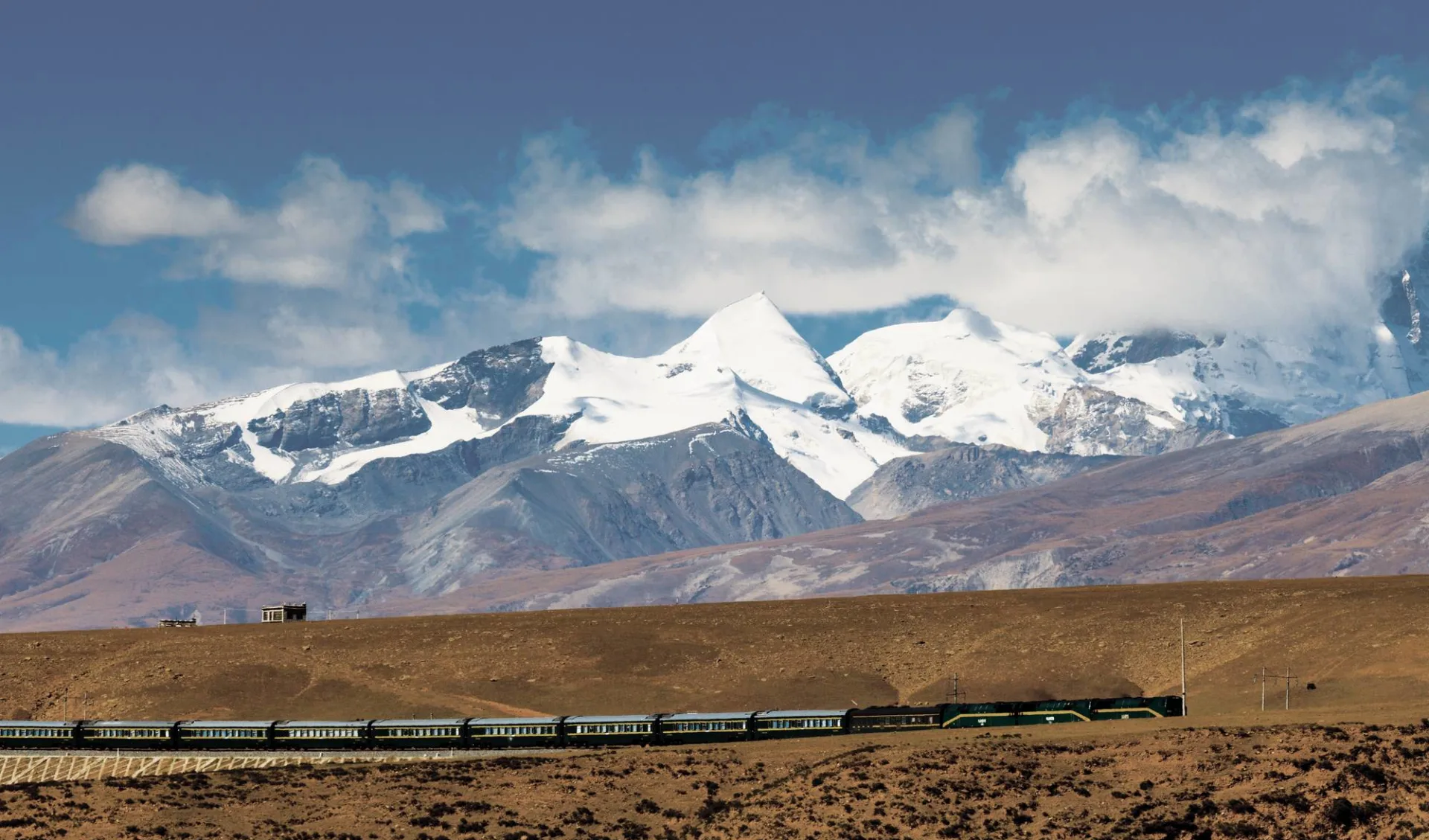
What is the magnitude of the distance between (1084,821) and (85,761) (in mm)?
67642

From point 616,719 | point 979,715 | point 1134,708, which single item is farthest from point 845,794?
point 1134,708

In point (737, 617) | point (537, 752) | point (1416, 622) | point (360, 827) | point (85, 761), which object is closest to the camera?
point (360, 827)

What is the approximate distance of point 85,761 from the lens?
399 ft

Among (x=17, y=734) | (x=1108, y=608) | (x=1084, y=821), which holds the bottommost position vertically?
(x=1084, y=821)

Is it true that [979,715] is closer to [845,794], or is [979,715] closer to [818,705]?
[845,794]

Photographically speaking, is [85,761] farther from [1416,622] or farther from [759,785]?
[1416,622]

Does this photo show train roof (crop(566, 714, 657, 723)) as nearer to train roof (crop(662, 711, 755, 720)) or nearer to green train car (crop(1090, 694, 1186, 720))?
train roof (crop(662, 711, 755, 720))

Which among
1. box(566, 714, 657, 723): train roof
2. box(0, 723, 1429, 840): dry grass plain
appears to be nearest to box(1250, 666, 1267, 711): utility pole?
box(0, 723, 1429, 840): dry grass plain

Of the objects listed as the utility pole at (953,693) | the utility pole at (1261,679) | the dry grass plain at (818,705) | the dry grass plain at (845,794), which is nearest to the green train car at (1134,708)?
the dry grass plain at (818,705)

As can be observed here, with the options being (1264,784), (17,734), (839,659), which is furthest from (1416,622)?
(17,734)

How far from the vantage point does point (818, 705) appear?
14525 cm

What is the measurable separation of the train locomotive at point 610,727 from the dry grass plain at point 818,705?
3.71 meters

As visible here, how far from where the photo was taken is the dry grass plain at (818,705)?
87.2m

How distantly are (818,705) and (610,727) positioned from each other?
116 ft
